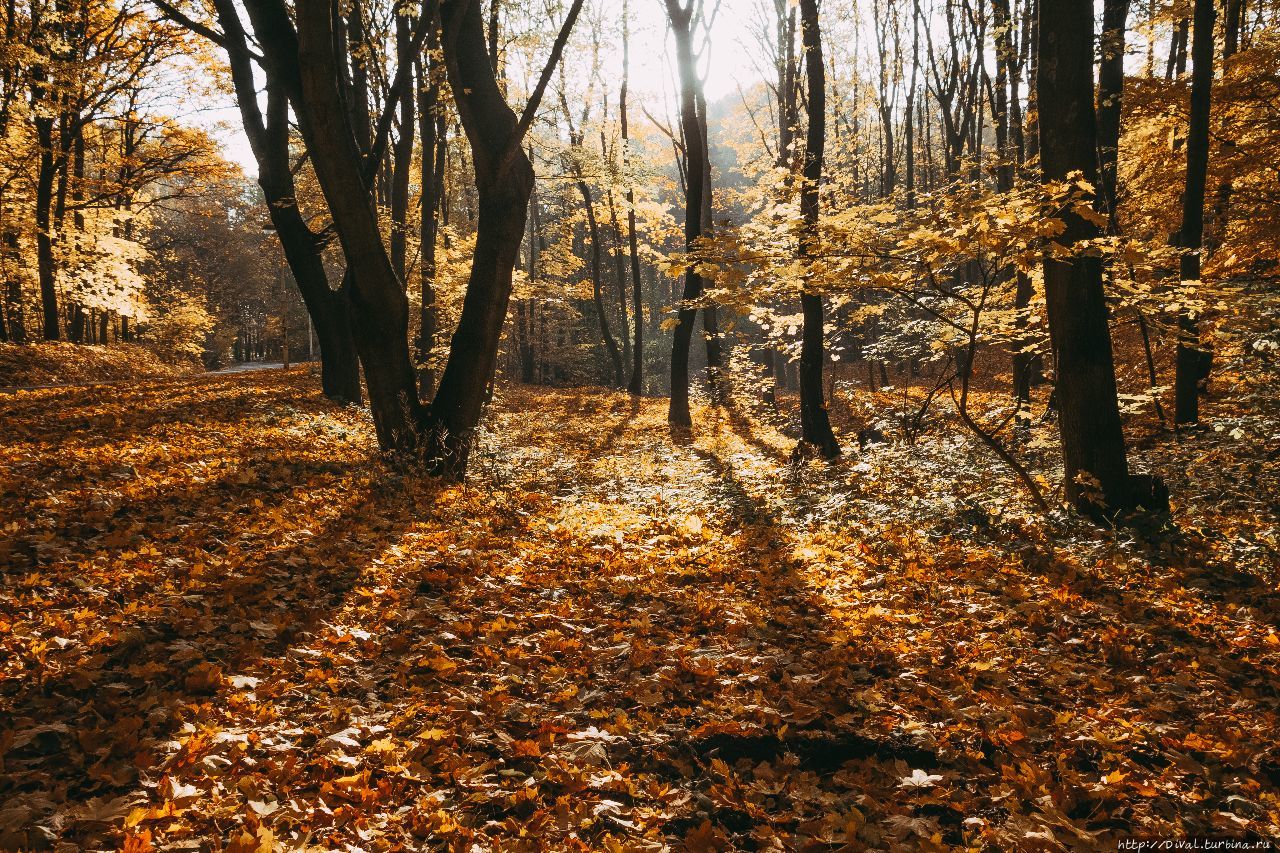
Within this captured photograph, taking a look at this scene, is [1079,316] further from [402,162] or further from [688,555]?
[402,162]

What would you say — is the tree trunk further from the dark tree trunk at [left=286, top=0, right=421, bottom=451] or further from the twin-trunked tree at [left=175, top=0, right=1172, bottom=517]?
the dark tree trunk at [left=286, top=0, right=421, bottom=451]

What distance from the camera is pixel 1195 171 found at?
8.71 meters

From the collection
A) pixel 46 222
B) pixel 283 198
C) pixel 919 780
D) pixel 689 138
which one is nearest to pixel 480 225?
pixel 283 198

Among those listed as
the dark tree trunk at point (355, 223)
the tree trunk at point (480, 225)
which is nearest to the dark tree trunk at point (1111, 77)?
the tree trunk at point (480, 225)

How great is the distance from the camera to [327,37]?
6.32m

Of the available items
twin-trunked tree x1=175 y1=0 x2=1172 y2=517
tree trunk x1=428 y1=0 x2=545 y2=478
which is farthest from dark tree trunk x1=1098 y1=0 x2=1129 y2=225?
tree trunk x1=428 y1=0 x2=545 y2=478

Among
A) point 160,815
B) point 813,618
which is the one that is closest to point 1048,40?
point 813,618

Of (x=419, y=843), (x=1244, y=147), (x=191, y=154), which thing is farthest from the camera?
(x=191, y=154)

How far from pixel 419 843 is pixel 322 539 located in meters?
3.56

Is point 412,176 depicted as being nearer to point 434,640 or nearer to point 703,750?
point 434,640

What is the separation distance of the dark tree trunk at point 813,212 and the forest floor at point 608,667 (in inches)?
149

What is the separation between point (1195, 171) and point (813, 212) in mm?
5215

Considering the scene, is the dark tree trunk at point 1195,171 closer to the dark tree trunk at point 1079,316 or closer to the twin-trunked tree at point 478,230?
the dark tree trunk at point 1079,316

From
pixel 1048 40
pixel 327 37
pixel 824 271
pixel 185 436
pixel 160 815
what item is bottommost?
pixel 160 815
